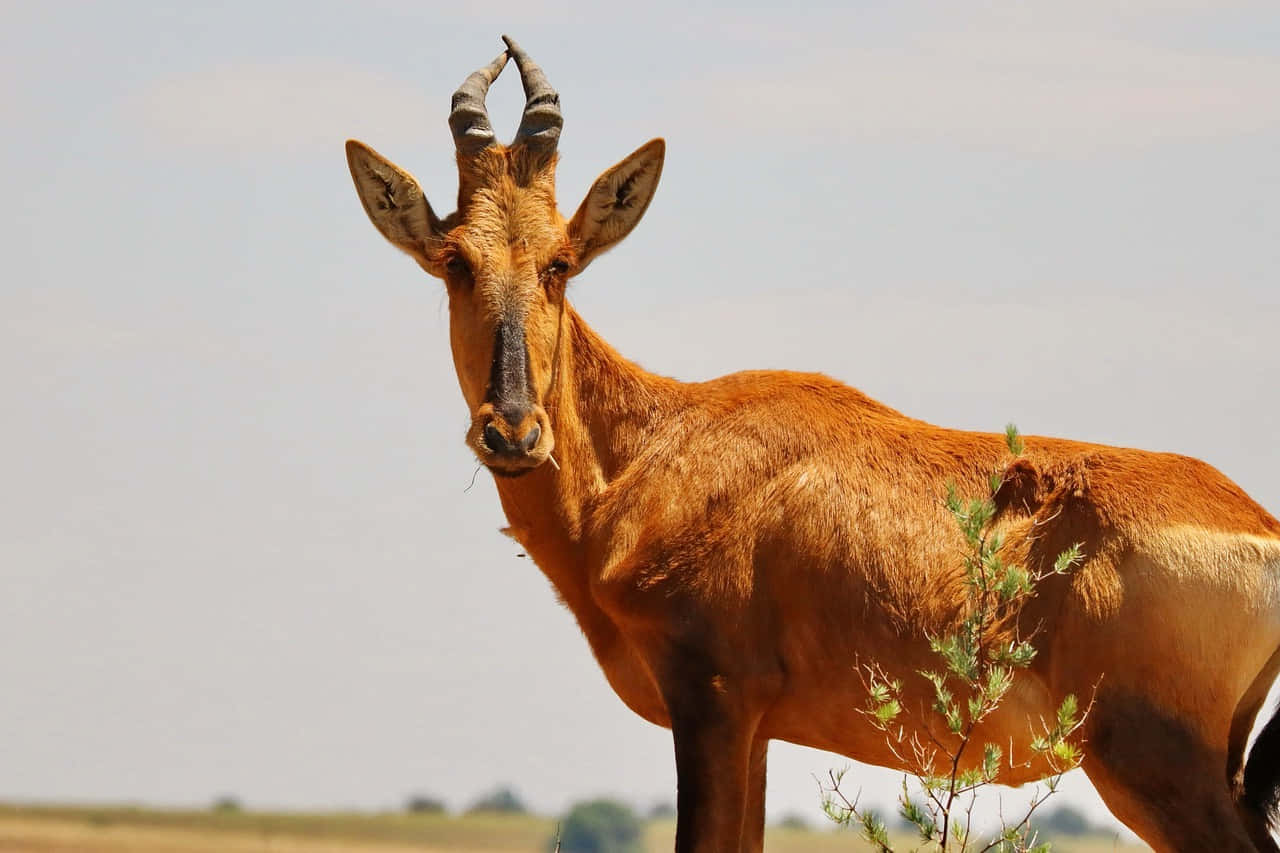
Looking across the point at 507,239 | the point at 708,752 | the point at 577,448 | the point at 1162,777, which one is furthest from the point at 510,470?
the point at 1162,777

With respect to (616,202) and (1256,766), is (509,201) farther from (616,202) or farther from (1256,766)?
(1256,766)

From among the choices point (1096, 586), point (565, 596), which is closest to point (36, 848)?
point (565, 596)

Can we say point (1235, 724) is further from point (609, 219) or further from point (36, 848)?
point (36, 848)

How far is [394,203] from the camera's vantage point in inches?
528

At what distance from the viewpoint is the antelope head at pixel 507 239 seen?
40.7 feet

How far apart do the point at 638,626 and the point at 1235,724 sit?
373cm

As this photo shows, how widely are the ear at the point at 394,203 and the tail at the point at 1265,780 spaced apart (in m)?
6.09

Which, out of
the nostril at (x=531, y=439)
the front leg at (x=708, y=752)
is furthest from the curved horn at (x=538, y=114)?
the front leg at (x=708, y=752)

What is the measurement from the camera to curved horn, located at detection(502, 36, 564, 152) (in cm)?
1355

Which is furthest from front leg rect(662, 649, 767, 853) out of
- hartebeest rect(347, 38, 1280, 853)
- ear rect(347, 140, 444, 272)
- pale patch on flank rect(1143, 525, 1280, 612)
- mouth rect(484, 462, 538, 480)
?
ear rect(347, 140, 444, 272)

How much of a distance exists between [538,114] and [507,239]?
111 centimetres

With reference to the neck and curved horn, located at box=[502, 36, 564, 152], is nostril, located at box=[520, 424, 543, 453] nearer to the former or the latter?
the neck

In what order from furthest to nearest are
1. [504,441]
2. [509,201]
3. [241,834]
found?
[241,834]
[509,201]
[504,441]

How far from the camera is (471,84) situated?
13773 mm
